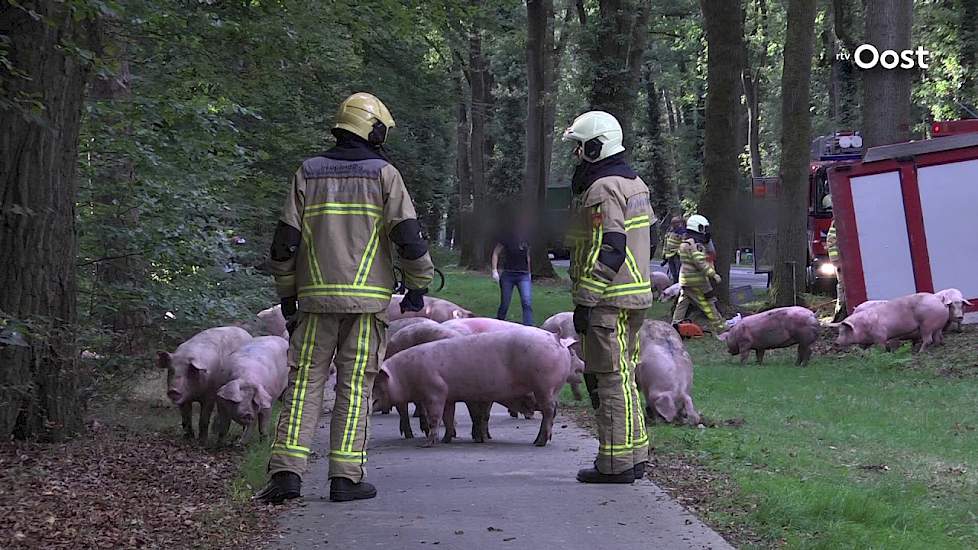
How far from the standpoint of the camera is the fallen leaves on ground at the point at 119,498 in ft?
21.6

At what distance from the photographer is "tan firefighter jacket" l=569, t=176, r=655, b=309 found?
8.01 meters

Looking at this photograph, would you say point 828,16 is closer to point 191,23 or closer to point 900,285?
point 900,285

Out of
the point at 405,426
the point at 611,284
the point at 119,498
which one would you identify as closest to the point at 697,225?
the point at 405,426

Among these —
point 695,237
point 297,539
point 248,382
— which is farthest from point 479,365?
point 695,237

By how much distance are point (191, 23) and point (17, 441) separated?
156 inches

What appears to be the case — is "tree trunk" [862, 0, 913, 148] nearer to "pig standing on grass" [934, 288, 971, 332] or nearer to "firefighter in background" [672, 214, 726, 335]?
"firefighter in background" [672, 214, 726, 335]

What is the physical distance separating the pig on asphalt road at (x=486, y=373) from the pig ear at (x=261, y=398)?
2.58 feet

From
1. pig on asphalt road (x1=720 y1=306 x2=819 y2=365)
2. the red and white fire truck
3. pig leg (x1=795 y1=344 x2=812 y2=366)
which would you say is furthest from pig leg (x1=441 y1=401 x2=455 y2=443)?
the red and white fire truck

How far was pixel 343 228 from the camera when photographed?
7512mm

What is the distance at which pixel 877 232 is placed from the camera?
1950cm

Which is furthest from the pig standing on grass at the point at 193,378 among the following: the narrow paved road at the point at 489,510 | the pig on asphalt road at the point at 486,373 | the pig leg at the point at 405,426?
the pig leg at the point at 405,426

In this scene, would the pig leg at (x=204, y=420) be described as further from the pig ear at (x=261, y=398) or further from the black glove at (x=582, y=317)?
the black glove at (x=582, y=317)

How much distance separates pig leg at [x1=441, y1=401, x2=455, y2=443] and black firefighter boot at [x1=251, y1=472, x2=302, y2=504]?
2.81 meters

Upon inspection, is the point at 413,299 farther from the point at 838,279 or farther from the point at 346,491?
Result: the point at 838,279
